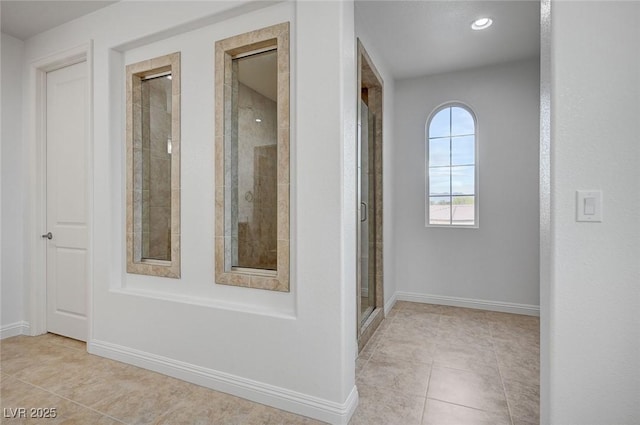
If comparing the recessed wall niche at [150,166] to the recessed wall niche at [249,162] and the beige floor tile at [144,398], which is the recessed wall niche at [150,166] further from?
the beige floor tile at [144,398]

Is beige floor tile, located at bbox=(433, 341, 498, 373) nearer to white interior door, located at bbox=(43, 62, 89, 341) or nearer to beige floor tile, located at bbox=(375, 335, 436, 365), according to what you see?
beige floor tile, located at bbox=(375, 335, 436, 365)

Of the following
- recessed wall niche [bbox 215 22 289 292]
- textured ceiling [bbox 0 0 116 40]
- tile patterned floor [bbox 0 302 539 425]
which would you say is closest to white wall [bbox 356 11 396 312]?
tile patterned floor [bbox 0 302 539 425]

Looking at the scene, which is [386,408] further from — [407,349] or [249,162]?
[249,162]

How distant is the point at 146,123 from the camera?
2639 mm

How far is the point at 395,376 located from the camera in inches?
89.8

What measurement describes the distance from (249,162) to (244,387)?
59.8 inches

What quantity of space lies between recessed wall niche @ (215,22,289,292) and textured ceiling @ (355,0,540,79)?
1.14 m

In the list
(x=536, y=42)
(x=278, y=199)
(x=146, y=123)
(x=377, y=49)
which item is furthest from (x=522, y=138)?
(x=146, y=123)

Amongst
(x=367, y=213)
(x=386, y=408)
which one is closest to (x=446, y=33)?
(x=367, y=213)

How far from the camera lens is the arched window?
152 inches

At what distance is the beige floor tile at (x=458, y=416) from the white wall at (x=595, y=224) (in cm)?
51

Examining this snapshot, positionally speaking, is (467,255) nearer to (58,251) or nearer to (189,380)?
(189,380)

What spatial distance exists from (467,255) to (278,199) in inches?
113

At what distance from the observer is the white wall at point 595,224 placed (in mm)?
1287
